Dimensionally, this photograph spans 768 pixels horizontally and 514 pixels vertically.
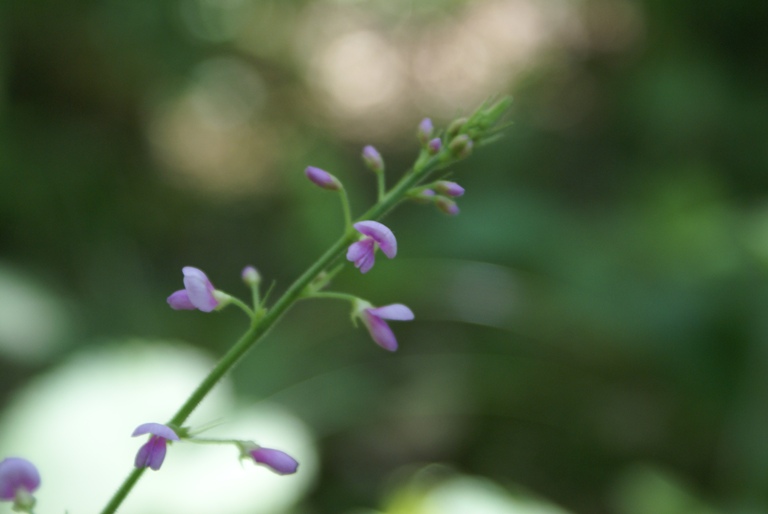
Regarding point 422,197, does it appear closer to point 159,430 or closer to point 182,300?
point 182,300

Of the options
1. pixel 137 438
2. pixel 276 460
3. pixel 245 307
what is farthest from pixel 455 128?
pixel 137 438

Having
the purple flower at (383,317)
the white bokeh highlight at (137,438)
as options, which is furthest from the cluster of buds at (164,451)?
the white bokeh highlight at (137,438)

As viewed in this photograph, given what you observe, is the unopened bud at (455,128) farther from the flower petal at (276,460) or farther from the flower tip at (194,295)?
the flower petal at (276,460)

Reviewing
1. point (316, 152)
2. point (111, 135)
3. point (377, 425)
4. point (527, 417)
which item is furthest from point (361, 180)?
point (527, 417)

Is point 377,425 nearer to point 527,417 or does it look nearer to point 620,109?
point 527,417

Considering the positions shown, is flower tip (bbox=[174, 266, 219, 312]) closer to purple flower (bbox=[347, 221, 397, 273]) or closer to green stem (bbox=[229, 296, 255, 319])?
green stem (bbox=[229, 296, 255, 319])

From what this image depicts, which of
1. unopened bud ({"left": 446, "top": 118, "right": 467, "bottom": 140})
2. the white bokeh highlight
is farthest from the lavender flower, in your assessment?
the white bokeh highlight
